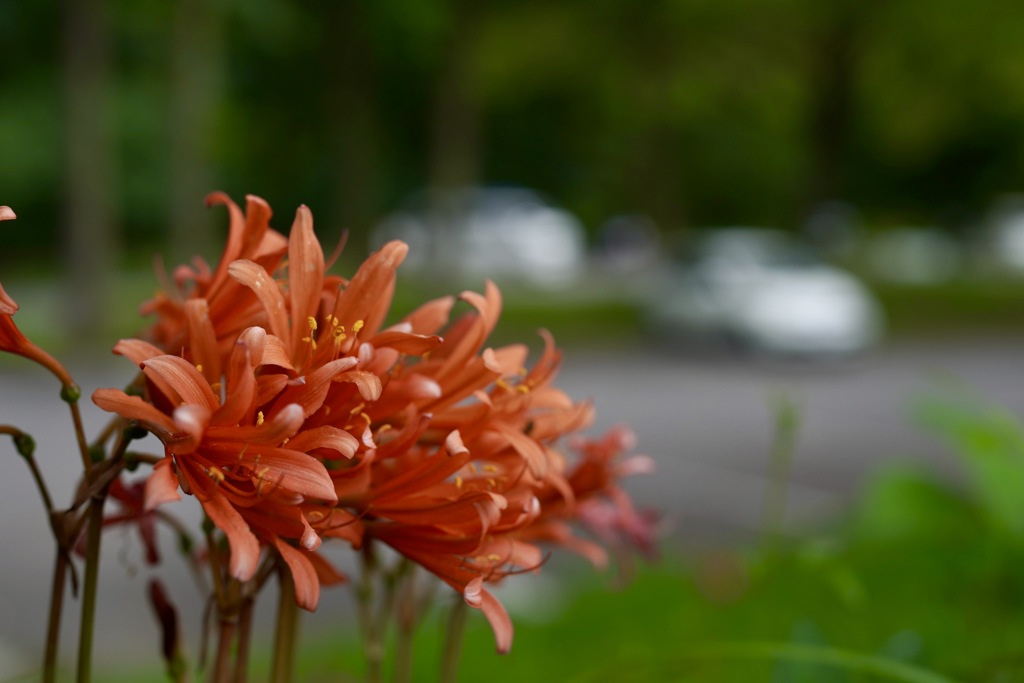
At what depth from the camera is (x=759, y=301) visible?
1512cm

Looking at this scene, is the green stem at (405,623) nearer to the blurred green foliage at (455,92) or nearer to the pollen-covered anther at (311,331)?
the pollen-covered anther at (311,331)

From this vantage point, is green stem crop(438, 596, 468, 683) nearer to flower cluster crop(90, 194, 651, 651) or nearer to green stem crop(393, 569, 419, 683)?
green stem crop(393, 569, 419, 683)

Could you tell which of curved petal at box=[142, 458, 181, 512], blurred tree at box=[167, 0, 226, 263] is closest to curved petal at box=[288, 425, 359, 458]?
curved petal at box=[142, 458, 181, 512]

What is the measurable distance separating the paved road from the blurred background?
5 cm

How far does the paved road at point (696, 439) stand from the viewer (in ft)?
20.1

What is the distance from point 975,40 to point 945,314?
16.6ft

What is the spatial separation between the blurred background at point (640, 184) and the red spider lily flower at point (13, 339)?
1.02m

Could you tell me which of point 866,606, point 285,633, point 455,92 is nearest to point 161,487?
point 285,633

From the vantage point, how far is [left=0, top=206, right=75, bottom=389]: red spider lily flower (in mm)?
1045

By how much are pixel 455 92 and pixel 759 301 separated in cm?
525

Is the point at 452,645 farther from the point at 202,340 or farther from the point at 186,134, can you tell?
the point at 186,134

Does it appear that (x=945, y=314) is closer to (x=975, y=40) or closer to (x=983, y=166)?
(x=975, y=40)

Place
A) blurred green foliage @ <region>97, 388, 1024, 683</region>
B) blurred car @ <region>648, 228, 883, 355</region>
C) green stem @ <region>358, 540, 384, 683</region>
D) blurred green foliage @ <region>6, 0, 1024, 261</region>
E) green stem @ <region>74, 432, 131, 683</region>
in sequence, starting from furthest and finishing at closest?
blurred green foliage @ <region>6, 0, 1024, 261</region>
blurred car @ <region>648, 228, 883, 355</region>
blurred green foliage @ <region>97, 388, 1024, 683</region>
green stem @ <region>358, 540, 384, 683</region>
green stem @ <region>74, 432, 131, 683</region>

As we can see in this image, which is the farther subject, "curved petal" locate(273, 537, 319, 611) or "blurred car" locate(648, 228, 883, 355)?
"blurred car" locate(648, 228, 883, 355)
